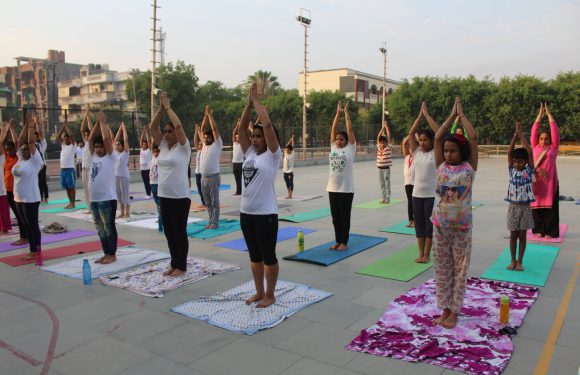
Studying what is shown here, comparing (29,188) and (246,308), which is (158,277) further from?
(29,188)

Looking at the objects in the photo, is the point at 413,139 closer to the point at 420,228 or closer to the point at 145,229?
the point at 420,228

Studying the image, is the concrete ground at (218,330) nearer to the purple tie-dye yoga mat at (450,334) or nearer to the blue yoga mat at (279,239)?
the purple tie-dye yoga mat at (450,334)

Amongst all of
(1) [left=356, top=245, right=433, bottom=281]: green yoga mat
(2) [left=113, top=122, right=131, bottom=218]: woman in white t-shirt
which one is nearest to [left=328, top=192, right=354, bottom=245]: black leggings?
(1) [left=356, top=245, right=433, bottom=281]: green yoga mat

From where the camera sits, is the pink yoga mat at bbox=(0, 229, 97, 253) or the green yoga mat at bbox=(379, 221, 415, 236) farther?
the green yoga mat at bbox=(379, 221, 415, 236)

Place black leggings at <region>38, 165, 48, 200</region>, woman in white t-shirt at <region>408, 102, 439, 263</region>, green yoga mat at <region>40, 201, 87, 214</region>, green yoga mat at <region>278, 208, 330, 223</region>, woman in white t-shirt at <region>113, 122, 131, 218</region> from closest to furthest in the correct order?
woman in white t-shirt at <region>408, 102, 439, 263</region>
woman in white t-shirt at <region>113, 122, 131, 218</region>
green yoga mat at <region>278, 208, 330, 223</region>
green yoga mat at <region>40, 201, 87, 214</region>
black leggings at <region>38, 165, 48, 200</region>

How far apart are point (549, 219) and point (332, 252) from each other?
3.86 m

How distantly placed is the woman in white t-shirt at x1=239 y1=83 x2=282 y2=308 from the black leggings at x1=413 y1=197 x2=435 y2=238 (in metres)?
2.54

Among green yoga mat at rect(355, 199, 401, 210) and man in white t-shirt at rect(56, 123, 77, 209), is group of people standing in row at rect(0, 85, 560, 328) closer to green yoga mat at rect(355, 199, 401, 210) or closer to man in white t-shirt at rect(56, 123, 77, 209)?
man in white t-shirt at rect(56, 123, 77, 209)

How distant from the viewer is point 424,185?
20.8ft

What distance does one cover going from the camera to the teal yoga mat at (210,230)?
28.2ft

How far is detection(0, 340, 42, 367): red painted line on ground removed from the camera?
12.5 ft

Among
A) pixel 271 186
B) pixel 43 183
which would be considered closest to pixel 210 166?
pixel 271 186

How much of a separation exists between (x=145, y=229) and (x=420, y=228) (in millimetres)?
5553

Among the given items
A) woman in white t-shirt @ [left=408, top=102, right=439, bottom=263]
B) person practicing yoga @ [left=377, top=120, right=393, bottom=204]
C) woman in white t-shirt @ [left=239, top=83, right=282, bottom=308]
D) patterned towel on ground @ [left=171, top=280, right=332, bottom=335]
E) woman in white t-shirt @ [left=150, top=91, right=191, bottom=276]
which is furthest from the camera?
person practicing yoga @ [left=377, top=120, right=393, bottom=204]
